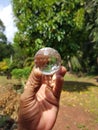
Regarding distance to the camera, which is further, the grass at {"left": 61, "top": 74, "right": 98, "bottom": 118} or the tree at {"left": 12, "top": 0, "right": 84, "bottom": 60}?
the tree at {"left": 12, "top": 0, "right": 84, "bottom": 60}

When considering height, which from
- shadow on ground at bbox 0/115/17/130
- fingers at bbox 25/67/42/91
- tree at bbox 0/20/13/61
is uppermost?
tree at bbox 0/20/13/61

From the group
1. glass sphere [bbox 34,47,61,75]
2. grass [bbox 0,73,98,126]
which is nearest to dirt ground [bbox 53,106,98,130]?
grass [bbox 0,73,98,126]

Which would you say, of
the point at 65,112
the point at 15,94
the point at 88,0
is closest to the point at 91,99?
the point at 65,112

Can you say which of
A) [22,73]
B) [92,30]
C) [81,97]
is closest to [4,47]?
[92,30]

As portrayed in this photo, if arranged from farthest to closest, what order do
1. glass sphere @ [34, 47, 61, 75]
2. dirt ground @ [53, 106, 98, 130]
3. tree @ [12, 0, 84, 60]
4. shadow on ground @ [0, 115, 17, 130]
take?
tree @ [12, 0, 84, 60], dirt ground @ [53, 106, 98, 130], shadow on ground @ [0, 115, 17, 130], glass sphere @ [34, 47, 61, 75]

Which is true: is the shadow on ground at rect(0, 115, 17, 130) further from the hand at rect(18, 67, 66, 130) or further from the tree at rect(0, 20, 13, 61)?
the tree at rect(0, 20, 13, 61)

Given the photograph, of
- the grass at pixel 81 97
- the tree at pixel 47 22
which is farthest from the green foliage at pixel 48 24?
the grass at pixel 81 97
